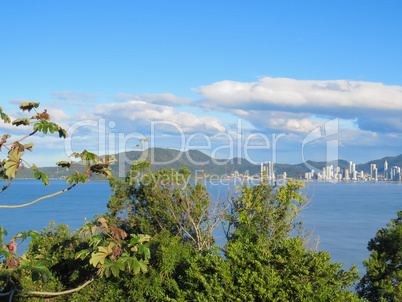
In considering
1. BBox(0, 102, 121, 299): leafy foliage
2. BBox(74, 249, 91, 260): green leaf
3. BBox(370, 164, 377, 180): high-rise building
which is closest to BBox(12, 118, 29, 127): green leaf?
BBox(0, 102, 121, 299): leafy foliage

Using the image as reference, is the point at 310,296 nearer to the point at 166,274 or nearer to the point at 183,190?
the point at 166,274

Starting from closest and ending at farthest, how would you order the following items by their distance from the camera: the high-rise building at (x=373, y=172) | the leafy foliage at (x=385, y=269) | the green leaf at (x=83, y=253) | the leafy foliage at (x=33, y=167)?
the leafy foliage at (x=33, y=167)
the green leaf at (x=83, y=253)
the leafy foliage at (x=385, y=269)
the high-rise building at (x=373, y=172)

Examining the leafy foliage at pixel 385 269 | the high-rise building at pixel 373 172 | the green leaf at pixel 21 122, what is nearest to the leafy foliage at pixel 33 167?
the green leaf at pixel 21 122

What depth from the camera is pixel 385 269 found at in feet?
29.2

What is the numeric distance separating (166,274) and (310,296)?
2521 mm

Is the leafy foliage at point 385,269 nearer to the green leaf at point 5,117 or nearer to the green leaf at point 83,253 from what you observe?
the green leaf at point 83,253

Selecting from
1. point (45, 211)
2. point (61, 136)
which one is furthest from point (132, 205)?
point (45, 211)

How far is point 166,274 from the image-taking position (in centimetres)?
726

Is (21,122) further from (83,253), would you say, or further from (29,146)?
(83,253)

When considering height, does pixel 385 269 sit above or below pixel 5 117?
below

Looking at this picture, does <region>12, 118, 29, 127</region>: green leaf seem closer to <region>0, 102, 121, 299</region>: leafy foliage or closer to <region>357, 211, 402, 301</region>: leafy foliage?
<region>0, 102, 121, 299</region>: leafy foliage

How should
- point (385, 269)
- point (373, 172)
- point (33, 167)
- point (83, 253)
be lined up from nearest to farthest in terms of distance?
point (33, 167) → point (83, 253) → point (385, 269) → point (373, 172)

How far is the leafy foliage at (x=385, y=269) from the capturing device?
27.8ft

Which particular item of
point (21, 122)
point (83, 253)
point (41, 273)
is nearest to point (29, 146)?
point (21, 122)
